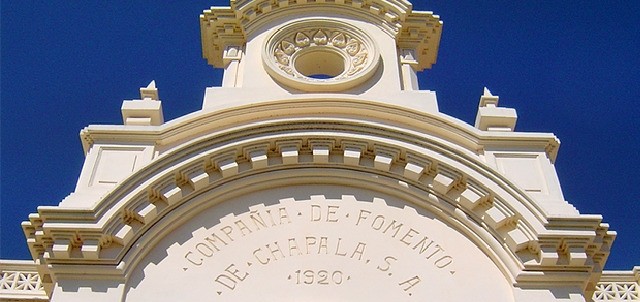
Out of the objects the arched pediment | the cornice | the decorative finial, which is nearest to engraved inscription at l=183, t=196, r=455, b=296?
the arched pediment

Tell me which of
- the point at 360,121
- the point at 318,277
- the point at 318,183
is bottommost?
the point at 318,277

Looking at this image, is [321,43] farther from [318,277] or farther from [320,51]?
[318,277]

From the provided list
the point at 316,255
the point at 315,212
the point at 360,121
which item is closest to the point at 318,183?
the point at 315,212

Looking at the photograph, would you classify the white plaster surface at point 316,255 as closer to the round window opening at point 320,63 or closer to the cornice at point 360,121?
the cornice at point 360,121

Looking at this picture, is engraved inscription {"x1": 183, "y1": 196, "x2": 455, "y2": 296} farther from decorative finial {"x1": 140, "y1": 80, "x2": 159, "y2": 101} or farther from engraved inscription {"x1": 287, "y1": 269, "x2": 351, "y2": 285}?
decorative finial {"x1": 140, "y1": 80, "x2": 159, "y2": 101}

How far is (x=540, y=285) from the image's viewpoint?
38.5 ft

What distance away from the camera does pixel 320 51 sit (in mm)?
17359

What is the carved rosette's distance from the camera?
16.7 metres

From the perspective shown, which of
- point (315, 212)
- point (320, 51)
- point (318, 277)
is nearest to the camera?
point (318, 277)

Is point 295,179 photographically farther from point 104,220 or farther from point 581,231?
point 581,231

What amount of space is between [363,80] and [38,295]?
22.5ft

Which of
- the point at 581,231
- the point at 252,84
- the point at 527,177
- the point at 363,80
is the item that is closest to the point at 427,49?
the point at 363,80

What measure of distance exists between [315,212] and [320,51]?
5198 millimetres

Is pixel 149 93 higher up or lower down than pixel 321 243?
higher up
